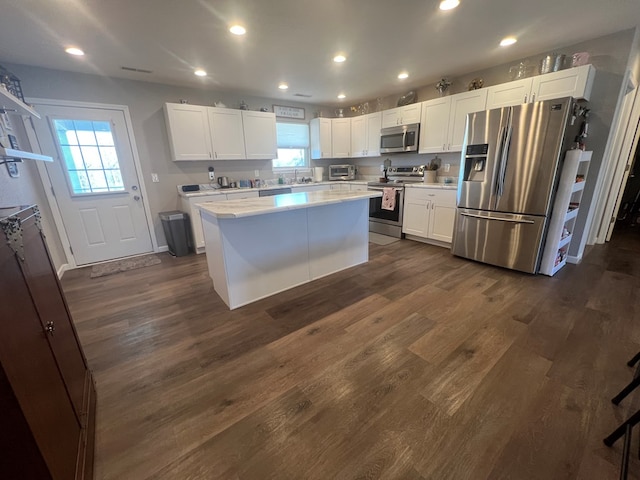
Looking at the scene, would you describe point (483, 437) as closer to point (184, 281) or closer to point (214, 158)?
point (184, 281)

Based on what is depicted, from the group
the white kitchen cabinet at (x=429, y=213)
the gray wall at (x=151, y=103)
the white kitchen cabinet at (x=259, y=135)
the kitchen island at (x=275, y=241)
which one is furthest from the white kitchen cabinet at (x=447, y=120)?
the gray wall at (x=151, y=103)

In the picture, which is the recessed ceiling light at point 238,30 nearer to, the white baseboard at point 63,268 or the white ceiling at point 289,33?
the white ceiling at point 289,33

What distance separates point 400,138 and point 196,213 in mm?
3666

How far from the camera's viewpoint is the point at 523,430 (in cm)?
133

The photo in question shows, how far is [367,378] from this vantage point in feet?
5.50

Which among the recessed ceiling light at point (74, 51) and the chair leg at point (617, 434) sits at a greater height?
the recessed ceiling light at point (74, 51)

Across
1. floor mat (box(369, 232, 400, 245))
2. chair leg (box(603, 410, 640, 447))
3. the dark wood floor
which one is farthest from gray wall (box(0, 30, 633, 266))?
chair leg (box(603, 410, 640, 447))

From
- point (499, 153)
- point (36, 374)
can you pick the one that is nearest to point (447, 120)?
point (499, 153)

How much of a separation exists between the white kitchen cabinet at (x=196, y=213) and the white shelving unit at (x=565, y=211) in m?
4.22

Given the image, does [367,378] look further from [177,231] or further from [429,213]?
[177,231]

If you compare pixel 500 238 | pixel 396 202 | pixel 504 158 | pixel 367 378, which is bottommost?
pixel 367 378

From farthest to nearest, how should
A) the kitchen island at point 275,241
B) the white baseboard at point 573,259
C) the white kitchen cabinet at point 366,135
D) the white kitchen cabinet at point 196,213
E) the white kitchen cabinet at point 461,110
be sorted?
the white kitchen cabinet at point 366,135 → the white kitchen cabinet at point 196,213 → the white kitchen cabinet at point 461,110 → the white baseboard at point 573,259 → the kitchen island at point 275,241

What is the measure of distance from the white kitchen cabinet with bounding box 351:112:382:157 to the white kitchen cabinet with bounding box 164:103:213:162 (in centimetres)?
293

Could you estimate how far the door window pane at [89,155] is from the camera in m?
3.43
